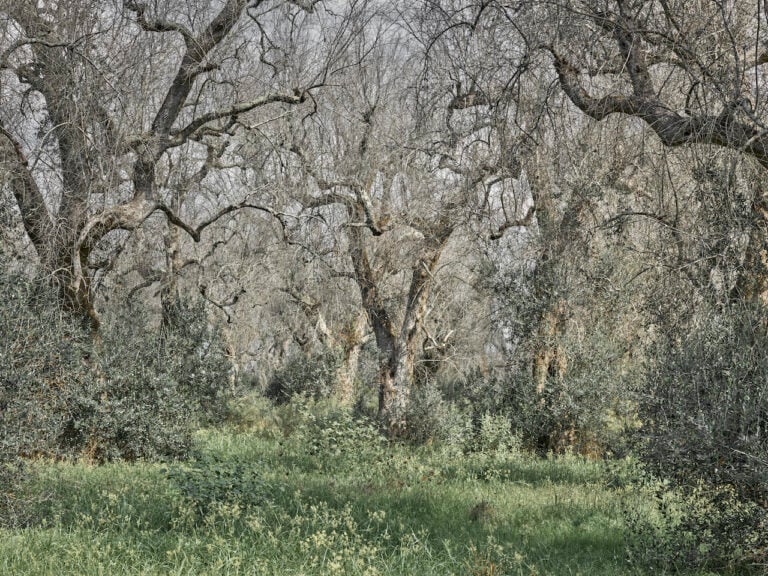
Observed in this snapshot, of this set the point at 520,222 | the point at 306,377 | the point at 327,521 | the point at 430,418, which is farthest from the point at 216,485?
the point at 306,377

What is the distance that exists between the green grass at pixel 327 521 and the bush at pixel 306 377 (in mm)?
7628

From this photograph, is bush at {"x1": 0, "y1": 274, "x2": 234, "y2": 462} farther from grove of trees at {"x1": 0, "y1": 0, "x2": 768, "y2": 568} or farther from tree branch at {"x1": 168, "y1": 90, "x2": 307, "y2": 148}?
tree branch at {"x1": 168, "y1": 90, "x2": 307, "y2": 148}

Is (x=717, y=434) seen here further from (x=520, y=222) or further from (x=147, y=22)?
(x=147, y=22)

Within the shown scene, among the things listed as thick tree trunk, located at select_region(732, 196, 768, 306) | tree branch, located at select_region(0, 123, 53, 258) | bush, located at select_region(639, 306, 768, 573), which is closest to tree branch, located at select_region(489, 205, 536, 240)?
thick tree trunk, located at select_region(732, 196, 768, 306)

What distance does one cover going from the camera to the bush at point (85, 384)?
7.14 m

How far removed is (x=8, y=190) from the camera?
8438mm

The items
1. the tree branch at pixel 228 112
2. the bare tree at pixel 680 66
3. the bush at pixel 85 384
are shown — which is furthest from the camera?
the tree branch at pixel 228 112

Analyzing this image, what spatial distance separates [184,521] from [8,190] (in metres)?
4.57

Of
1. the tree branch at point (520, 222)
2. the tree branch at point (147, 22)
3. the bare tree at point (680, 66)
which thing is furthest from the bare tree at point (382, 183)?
the bare tree at point (680, 66)

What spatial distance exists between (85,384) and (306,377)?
33.9ft

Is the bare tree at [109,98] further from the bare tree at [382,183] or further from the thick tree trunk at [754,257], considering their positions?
the thick tree trunk at [754,257]

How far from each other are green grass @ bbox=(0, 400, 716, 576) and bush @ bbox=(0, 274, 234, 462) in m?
0.62

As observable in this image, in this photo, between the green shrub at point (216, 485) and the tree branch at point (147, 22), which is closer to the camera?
the green shrub at point (216, 485)

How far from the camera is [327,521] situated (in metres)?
6.36
